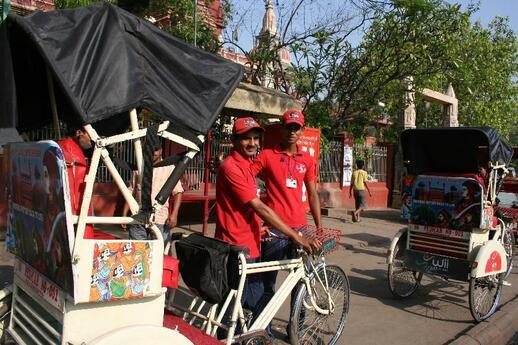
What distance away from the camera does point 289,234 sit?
348 centimetres

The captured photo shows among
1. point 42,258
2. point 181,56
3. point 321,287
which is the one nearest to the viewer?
point 42,258

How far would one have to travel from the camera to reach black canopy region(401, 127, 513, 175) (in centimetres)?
587

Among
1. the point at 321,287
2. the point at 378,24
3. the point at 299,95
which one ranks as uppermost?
the point at 378,24

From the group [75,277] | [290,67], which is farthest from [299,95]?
[75,277]

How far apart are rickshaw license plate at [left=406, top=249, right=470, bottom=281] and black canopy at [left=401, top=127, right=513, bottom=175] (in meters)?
1.23

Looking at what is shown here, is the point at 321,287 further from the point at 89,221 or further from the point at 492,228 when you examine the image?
the point at 492,228

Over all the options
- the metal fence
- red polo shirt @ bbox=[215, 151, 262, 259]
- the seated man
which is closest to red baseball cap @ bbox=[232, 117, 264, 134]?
red polo shirt @ bbox=[215, 151, 262, 259]

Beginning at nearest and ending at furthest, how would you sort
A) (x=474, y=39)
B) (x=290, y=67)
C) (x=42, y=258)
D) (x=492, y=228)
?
(x=42, y=258) → (x=492, y=228) → (x=290, y=67) → (x=474, y=39)

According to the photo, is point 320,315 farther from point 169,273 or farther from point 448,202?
point 448,202

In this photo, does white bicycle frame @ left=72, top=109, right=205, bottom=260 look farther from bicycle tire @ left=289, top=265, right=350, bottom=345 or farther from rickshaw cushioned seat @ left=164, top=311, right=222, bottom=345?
bicycle tire @ left=289, top=265, right=350, bottom=345

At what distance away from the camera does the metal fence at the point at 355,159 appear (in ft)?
45.3

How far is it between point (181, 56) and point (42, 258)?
1333mm

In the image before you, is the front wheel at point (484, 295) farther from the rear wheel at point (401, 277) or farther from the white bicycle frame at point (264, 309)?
the white bicycle frame at point (264, 309)

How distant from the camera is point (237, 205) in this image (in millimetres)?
3506
